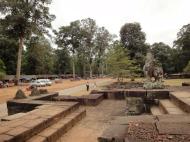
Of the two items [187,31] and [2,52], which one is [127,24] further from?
[2,52]

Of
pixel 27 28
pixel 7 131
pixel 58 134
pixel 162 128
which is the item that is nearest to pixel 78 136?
pixel 58 134

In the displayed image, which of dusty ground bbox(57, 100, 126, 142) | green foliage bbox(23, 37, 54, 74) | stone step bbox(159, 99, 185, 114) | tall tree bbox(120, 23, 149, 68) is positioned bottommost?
dusty ground bbox(57, 100, 126, 142)

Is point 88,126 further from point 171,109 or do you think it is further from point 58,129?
point 171,109

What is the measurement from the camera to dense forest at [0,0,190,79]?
128 feet

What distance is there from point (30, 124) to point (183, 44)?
61749mm

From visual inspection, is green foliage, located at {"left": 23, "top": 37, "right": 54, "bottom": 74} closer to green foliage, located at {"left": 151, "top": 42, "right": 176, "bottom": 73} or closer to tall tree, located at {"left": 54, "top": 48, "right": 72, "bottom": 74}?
tall tree, located at {"left": 54, "top": 48, "right": 72, "bottom": 74}

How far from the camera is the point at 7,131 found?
546 centimetres

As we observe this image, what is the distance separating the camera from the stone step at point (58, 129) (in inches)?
224

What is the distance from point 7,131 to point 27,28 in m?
35.2

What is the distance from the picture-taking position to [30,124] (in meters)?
6.04

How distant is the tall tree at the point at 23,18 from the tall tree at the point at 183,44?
35.4m

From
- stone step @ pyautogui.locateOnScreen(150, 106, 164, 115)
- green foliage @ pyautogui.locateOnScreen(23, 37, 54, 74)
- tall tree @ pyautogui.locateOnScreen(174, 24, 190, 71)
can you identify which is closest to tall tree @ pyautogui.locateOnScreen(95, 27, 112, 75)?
green foliage @ pyautogui.locateOnScreen(23, 37, 54, 74)

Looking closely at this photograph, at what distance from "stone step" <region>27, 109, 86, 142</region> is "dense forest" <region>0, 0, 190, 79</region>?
32.0m

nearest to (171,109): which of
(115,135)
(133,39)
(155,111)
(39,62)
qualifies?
(155,111)
